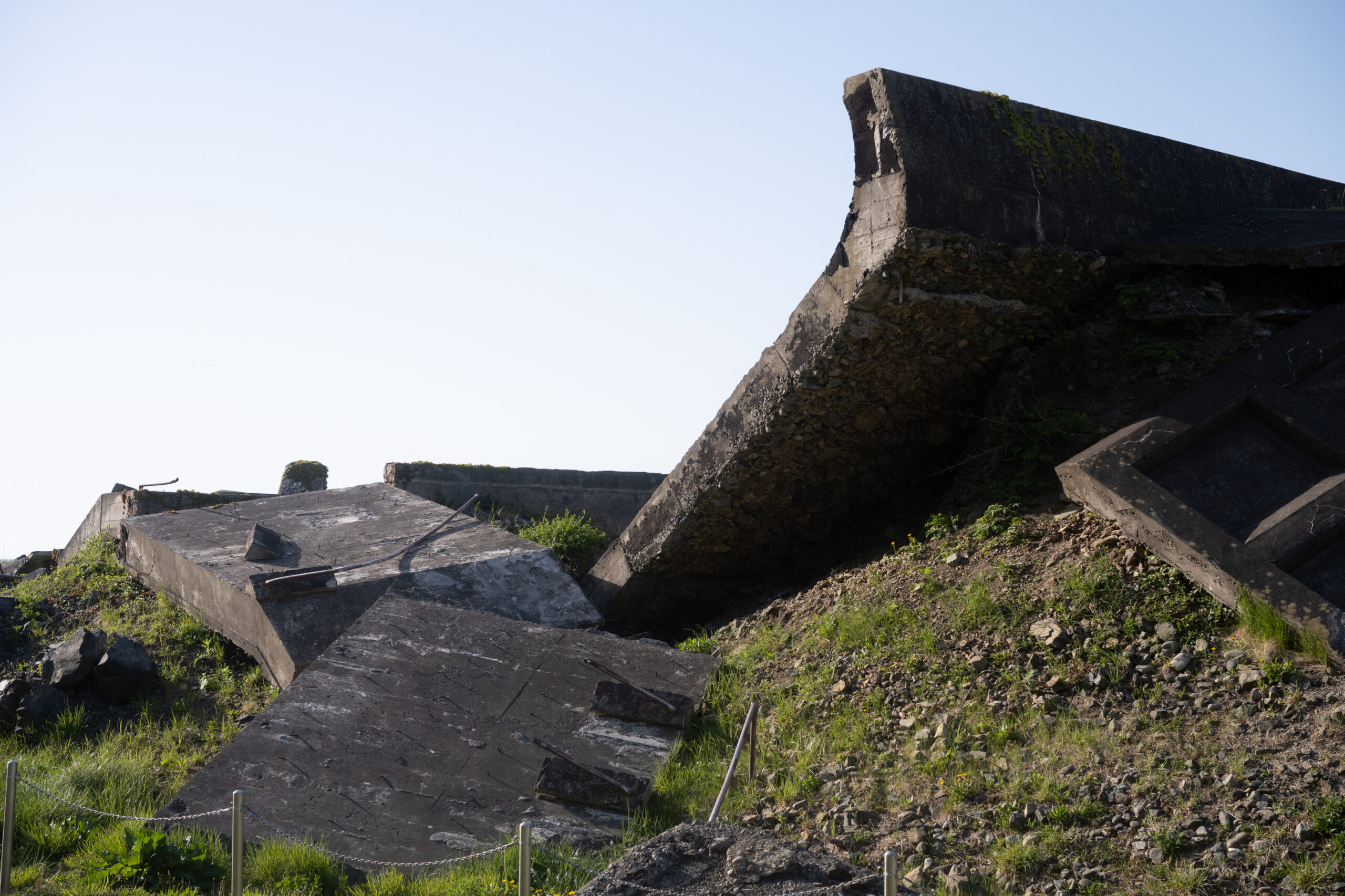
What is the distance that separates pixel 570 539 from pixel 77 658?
3.56 m

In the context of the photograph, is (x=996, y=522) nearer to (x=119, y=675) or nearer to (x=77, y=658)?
(x=119, y=675)

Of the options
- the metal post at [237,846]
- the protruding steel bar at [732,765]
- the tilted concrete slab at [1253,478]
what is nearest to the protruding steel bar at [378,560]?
the metal post at [237,846]

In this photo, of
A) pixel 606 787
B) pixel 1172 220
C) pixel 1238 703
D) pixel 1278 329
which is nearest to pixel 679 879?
pixel 606 787

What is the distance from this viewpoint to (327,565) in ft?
21.6

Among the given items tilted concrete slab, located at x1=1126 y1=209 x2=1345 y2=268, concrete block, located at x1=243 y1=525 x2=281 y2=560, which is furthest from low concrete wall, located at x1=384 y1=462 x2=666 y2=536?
tilted concrete slab, located at x1=1126 y1=209 x2=1345 y2=268

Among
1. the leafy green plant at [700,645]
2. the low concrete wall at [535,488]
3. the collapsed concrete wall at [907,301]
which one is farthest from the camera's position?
the low concrete wall at [535,488]

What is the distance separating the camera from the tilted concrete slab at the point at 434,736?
4195 millimetres

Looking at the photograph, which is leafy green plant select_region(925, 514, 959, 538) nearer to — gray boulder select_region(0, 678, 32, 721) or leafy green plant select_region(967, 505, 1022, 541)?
leafy green plant select_region(967, 505, 1022, 541)

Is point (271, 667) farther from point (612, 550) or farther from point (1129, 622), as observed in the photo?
point (1129, 622)

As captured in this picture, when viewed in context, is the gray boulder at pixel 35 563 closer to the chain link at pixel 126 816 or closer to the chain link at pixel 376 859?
the chain link at pixel 126 816

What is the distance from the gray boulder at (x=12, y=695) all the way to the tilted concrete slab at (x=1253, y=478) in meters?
6.18

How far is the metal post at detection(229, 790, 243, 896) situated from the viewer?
3344 millimetres

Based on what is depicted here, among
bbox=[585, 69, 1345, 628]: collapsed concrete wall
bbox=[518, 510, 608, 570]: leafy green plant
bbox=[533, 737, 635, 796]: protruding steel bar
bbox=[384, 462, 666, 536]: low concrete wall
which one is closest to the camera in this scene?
bbox=[533, 737, 635, 796]: protruding steel bar

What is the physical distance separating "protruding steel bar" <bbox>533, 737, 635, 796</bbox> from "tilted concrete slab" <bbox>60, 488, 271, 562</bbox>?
5033 millimetres
